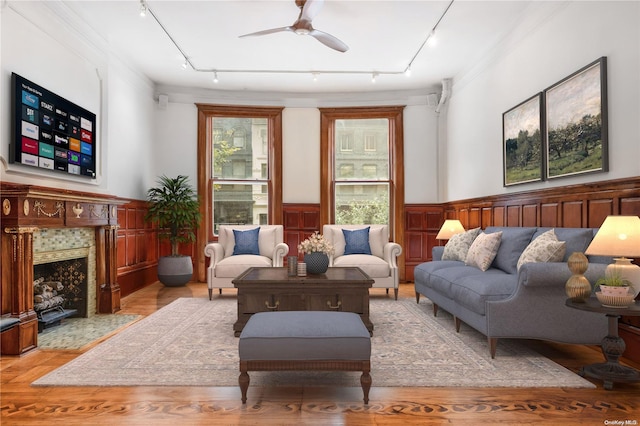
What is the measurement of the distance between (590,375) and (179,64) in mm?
6202

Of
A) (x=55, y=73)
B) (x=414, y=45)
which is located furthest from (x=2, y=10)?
(x=414, y=45)

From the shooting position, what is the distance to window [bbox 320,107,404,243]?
7.78 metres

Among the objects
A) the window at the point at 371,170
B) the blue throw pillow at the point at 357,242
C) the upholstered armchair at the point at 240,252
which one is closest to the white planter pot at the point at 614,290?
the blue throw pillow at the point at 357,242

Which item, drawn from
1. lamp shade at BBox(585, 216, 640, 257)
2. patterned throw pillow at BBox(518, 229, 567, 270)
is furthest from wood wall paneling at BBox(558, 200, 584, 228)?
lamp shade at BBox(585, 216, 640, 257)

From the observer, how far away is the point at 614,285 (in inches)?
109

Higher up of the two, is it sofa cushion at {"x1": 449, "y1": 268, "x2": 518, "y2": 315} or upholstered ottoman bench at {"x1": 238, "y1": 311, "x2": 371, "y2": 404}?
sofa cushion at {"x1": 449, "y1": 268, "x2": 518, "y2": 315}

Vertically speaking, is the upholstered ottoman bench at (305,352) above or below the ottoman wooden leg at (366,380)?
above

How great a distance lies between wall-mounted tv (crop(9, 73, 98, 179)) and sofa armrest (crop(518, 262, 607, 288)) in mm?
4288

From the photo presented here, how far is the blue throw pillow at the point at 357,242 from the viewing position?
248 inches

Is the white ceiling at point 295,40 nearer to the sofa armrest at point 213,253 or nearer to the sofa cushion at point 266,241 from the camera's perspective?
the sofa cushion at point 266,241

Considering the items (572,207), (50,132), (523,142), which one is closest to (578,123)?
(572,207)

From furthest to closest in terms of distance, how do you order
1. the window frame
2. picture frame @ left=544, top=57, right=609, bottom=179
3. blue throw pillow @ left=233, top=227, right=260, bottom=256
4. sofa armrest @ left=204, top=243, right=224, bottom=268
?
the window frame
blue throw pillow @ left=233, top=227, right=260, bottom=256
sofa armrest @ left=204, top=243, right=224, bottom=268
picture frame @ left=544, top=57, right=609, bottom=179

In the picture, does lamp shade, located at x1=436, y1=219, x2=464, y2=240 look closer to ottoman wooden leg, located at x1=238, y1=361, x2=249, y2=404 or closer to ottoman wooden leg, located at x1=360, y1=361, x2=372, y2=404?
ottoman wooden leg, located at x1=360, y1=361, x2=372, y2=404

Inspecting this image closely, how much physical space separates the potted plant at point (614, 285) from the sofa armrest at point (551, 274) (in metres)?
0.26
